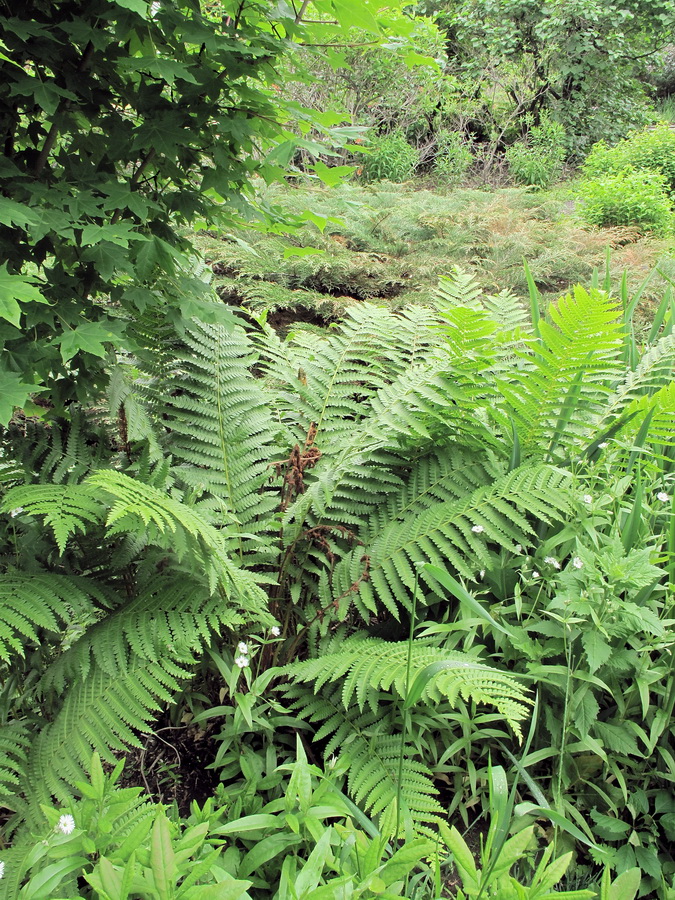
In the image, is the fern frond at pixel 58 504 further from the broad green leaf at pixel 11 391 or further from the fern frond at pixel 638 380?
the fern frond at pixel 638 380

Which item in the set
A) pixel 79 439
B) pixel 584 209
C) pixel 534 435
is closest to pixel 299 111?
pixel 79 439

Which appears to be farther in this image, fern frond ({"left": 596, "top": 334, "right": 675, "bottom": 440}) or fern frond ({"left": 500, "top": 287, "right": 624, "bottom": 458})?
fern frond ({"left": 596, "top": 334, "right": 675, "bottom": 440})

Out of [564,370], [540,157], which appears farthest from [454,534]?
[540,157]

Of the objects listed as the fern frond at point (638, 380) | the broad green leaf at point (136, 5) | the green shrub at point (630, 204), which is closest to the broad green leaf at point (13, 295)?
the broad green leaf at point (136, 5)

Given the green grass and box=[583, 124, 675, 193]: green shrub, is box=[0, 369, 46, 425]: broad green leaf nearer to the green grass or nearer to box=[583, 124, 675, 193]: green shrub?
the green grass

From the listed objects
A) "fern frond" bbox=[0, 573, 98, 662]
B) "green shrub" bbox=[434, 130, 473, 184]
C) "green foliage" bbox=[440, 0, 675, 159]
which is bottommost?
"fern frond" bbox=[0, 573, 98, 662]

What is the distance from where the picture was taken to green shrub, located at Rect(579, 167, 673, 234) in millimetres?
5688

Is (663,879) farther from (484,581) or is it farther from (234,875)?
(234,875)

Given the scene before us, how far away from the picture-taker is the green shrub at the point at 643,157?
735cm

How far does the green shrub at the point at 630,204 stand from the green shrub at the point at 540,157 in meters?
2.02

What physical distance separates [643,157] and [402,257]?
5004mm

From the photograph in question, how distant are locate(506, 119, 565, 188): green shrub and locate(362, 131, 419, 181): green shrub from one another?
156 centimetres

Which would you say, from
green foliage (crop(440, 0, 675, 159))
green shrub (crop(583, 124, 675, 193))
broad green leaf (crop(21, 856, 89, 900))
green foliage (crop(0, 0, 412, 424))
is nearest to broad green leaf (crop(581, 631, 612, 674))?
broad green leaf (crop(21, 856, 89, 900))

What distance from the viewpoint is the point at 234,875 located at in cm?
102
